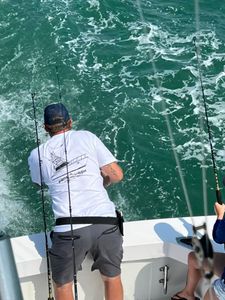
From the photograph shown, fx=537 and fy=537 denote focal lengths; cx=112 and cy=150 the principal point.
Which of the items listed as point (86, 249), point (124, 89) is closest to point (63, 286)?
point (86, 249)

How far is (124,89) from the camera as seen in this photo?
833cm

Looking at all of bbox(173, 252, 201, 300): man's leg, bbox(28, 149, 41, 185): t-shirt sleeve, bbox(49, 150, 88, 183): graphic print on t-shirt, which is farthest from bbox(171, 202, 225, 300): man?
bbox(28, 149, 41, 185): t-shirt sleeve

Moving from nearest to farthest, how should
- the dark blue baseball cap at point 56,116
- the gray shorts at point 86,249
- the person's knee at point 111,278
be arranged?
the gray shorts at point 86,249 < the person's knee at point 111,278 < the dark blue baseball cap at point 56,116

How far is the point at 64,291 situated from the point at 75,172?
0.74 meters

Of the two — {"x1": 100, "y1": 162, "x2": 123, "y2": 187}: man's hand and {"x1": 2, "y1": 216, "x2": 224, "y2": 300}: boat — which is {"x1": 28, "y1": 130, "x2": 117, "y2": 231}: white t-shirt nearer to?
{"x1": 100, "y1": 162, "x2": 123, "y2": 187}: man's hand

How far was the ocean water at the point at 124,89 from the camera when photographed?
265 inches

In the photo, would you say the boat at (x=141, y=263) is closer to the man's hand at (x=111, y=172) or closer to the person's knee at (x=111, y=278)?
the person's knee at (x=111, y=278)

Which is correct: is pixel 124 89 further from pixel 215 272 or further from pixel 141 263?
pixel 215 272

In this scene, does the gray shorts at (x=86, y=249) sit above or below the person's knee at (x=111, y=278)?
above

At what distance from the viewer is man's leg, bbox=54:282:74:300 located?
3.34 metres

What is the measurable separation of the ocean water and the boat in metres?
2.55

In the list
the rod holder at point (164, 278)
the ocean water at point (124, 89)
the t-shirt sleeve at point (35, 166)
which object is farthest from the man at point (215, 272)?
the ocean water at point (124, 89)

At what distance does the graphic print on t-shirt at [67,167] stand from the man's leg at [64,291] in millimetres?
650

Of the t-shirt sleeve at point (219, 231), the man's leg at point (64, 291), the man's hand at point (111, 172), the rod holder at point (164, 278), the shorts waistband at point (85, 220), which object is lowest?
the rod holder at point (164, 278)
